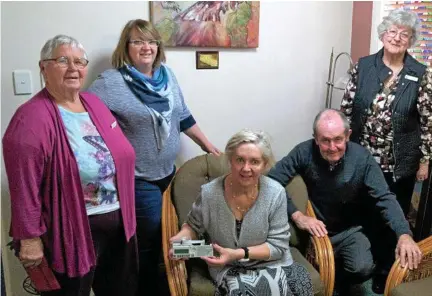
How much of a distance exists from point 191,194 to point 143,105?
0.48m

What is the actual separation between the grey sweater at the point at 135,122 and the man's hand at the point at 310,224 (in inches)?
26.2

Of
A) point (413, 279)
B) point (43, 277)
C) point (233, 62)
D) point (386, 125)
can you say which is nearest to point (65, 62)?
point (43, 277)

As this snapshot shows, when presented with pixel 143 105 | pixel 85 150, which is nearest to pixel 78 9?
pixel 143 105

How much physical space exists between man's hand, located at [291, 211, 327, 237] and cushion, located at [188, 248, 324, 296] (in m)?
0.14

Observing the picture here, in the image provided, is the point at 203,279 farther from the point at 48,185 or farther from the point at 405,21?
the point at 405,21

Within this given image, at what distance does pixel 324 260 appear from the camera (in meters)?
1.90

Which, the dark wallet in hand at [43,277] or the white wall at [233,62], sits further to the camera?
the white wall at [233,62]

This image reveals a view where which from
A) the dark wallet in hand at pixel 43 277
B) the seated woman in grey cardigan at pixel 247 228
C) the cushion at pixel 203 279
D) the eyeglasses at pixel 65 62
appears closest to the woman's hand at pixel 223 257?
the seated woman in grey cardigan at pixel 247 228

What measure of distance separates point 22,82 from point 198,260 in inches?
43.6

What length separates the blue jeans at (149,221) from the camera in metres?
2.00

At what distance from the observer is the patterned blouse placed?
2.18 metres

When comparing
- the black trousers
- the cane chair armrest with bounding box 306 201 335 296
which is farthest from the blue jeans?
the cane chair armrest with bounding box 306 201 335 296

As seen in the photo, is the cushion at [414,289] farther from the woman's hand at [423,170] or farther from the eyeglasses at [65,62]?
the eyeglasses at [65,62]

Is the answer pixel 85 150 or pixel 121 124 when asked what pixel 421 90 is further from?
pixel 85 150
